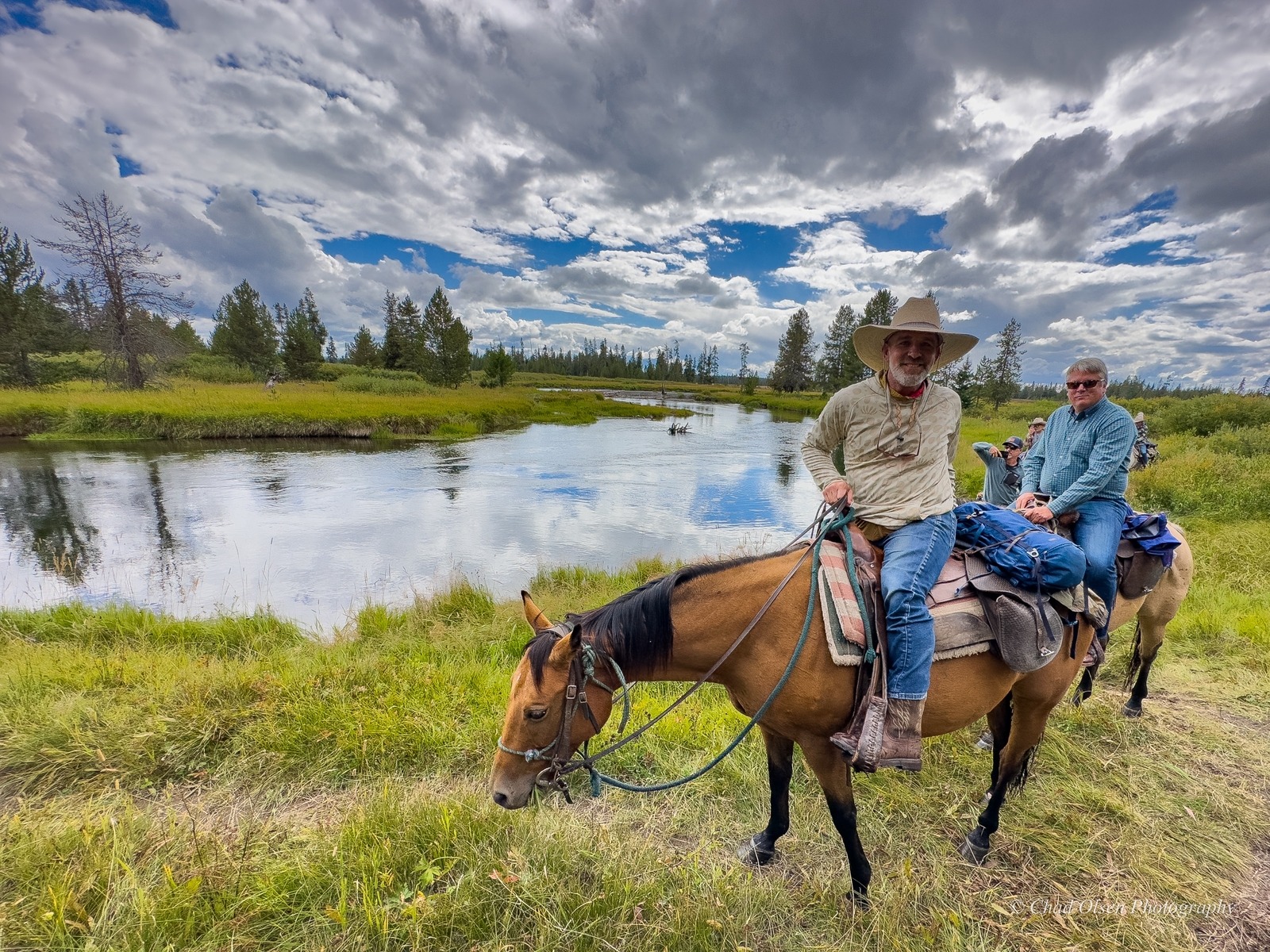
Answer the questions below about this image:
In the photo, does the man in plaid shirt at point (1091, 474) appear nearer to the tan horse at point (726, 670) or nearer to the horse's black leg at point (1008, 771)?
the horse's black leg at point (1008, 771)

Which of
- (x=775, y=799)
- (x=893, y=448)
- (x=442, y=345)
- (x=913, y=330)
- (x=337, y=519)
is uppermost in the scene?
(x=442, y=345)

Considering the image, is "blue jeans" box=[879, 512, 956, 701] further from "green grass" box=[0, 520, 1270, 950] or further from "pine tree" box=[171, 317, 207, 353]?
"pine tree" box=[171, 317, 207, 353]

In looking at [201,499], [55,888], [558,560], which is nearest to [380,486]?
[201,499]

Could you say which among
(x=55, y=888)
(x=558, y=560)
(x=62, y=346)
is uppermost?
(x=62, y=346)

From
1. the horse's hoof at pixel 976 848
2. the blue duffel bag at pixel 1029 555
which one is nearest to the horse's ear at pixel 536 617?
the blue duffel bag at pixel 1029 555

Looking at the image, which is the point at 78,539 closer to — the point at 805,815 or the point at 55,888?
the point at 55,888

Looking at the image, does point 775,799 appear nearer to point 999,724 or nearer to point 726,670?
point 726,670

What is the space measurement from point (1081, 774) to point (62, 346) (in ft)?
206

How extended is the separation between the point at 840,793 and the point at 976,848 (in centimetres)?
121

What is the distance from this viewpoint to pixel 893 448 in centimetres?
256

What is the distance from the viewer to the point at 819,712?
91.0 inches

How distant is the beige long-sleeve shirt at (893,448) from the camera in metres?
2.54

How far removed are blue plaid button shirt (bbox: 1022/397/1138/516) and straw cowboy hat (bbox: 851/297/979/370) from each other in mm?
1329

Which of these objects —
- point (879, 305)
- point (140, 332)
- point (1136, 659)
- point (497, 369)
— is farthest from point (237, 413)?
point (879, 305)
